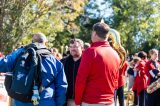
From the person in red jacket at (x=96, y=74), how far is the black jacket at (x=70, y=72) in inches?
34.2

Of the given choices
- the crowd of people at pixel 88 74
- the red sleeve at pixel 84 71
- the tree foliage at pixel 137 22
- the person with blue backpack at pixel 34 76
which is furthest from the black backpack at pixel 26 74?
the tree foliage at pixel 137 22

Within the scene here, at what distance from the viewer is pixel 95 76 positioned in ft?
20.2

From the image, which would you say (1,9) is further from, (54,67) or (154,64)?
(54,67)

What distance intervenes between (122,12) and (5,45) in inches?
1140

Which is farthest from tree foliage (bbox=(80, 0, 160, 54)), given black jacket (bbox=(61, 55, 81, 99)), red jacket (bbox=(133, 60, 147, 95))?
black jacket (bbox=(61, 55, 81, 99))

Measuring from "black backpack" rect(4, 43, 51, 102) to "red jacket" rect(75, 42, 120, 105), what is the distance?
582 mm

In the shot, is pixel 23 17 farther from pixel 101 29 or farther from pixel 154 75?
pixel 101 29

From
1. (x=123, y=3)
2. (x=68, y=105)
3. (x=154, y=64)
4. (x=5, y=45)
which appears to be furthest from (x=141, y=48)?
(x=68, y=105)

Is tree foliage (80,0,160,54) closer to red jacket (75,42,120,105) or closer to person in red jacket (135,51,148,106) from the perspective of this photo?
person in red jacket (135,51,148,106)

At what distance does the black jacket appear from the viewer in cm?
714

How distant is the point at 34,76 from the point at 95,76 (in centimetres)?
83

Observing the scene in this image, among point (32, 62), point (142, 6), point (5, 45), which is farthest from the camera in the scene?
point (142, 6)

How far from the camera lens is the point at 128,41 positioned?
5291 cm

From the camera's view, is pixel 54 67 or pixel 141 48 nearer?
pixel 54 67
